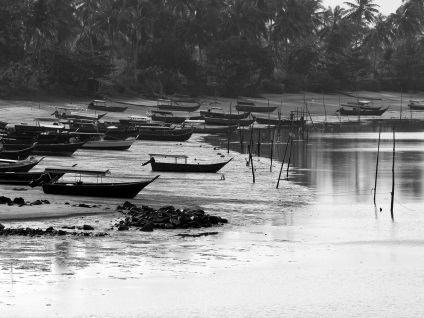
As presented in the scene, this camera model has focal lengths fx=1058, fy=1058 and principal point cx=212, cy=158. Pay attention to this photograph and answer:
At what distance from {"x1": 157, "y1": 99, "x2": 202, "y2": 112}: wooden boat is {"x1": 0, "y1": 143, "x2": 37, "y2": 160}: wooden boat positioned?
46319mm

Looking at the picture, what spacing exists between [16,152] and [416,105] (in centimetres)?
8058

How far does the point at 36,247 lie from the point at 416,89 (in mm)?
120943

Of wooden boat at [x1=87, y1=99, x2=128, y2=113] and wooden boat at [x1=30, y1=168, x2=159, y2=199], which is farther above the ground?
wooden boat at [x1=30, y1=168, x2=159, y2=199]

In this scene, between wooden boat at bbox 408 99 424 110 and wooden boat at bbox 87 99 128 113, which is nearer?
wooden boat at bbox 87 99 128 113

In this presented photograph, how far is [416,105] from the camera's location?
125125 millimetres

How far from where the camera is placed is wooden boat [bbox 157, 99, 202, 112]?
10140cm

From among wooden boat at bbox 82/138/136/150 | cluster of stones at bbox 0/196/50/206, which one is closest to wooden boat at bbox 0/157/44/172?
cluster of stones at bbox 0/196/50/206

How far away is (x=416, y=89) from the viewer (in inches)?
5664

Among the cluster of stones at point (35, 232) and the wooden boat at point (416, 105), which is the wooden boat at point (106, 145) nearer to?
the cluster of stones at point (35, 232)

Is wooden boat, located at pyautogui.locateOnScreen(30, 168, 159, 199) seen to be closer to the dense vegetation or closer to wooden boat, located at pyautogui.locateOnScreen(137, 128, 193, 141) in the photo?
wooden boat, located at pyautogui.locateOnScreen(137, 128, 193, 141)

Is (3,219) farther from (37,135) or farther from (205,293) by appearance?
(37,135)

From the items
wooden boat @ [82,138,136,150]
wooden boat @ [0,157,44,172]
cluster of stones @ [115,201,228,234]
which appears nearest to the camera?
cluster of stones @ [115,201,228,234]

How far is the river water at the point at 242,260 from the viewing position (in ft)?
75.0

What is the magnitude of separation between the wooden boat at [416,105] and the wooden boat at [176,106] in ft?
94.7
